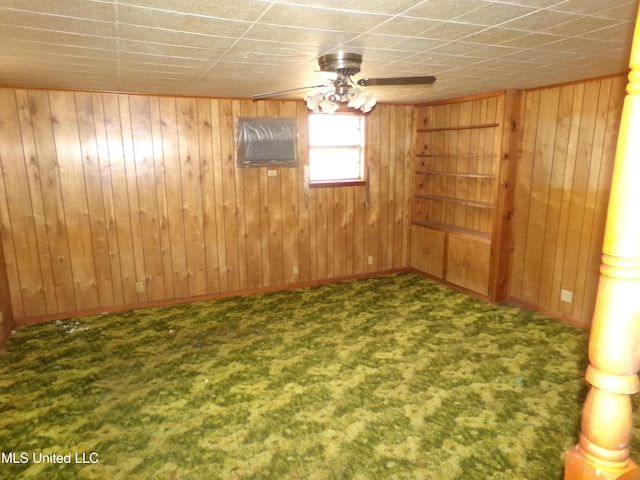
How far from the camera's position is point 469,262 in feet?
15.2

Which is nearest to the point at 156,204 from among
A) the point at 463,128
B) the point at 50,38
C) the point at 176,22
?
the point at 50,38

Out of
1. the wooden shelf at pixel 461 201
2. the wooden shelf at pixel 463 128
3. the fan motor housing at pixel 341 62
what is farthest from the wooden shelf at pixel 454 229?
the fan motor housing at pixel 341 62

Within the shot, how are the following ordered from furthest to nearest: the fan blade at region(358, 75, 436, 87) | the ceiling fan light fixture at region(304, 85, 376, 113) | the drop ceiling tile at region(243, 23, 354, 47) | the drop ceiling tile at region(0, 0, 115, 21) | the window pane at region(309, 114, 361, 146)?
the window pane at region(309, 114, 361, 146) → the ceiling fan light fixture at region(304, 85, 376, 113) → the fan blade at region(358, 75, 436, 87) → the drop ceiling tile at region(243, 23, 354, 47) → the drop ceiling tile at region(0, 0, 115, 21)

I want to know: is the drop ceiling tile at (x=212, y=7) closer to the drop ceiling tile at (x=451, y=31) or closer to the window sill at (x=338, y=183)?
the drop ceiling tile at (x=451, y=31)

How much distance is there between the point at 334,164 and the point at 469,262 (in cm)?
193

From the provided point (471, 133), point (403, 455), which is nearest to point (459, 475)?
point (403, 455)

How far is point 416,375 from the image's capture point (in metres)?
3.00

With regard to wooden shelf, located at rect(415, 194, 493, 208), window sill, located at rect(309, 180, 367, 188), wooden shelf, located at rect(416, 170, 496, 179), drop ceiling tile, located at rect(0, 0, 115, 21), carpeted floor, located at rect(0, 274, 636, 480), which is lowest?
carpeted floor, located at rect(0, 274, 636, 480)

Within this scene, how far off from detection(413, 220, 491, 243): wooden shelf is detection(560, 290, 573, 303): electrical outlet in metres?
0.83

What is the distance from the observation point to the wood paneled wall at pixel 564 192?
3506 millimetres

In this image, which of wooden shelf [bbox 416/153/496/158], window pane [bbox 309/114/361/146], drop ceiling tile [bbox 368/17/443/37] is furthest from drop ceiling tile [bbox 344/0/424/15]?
window pane [bbox 309/114/361/146]

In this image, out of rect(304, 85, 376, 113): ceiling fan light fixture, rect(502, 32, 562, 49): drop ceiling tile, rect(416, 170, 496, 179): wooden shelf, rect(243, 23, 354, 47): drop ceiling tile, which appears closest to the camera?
rect(243, 23, 354, 47): drop ceiling tile

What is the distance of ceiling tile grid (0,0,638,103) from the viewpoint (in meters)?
1.73

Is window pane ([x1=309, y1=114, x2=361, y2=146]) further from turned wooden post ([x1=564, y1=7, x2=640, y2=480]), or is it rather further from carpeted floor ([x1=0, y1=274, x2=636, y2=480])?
turned wooden post ([x1=564, y1=7, x2=640, y2=480])
